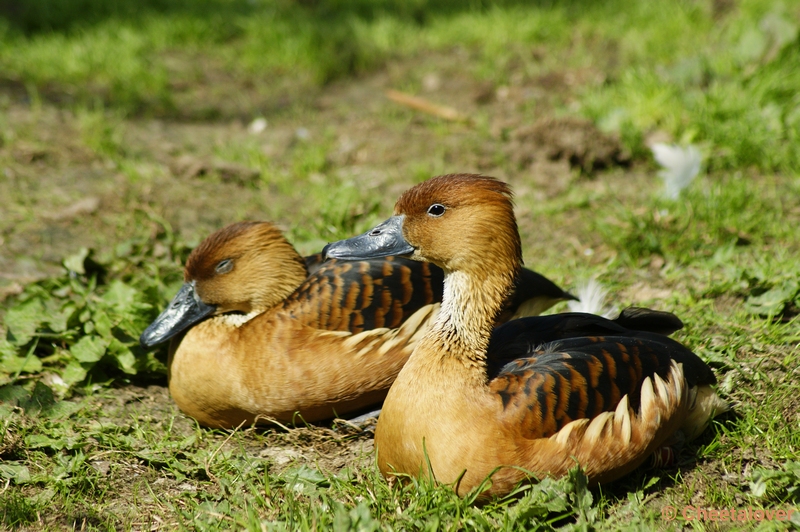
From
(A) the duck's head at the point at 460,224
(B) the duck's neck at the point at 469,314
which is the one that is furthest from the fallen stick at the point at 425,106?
(B) the duck's neck at the point at 469,314

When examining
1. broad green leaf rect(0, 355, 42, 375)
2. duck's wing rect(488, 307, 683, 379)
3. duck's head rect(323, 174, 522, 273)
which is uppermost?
duck's head rect(323, 174, 522, 273)

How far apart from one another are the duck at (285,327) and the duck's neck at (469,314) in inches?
22.4

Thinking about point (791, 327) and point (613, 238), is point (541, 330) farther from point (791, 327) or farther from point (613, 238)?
point (613, 238)

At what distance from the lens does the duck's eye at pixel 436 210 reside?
120 inches

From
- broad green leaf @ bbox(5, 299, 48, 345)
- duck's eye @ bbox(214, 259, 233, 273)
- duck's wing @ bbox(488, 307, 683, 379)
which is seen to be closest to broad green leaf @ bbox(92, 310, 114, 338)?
broad green leaf @ bbox(5, 299, 48, 345)

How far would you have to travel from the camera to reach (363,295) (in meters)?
3.60

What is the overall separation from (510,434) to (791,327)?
182 centimetres

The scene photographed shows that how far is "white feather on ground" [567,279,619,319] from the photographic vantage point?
160 inches

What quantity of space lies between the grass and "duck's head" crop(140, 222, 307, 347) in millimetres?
289

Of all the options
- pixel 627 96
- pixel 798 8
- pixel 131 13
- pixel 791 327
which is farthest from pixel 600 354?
pixel 131 13

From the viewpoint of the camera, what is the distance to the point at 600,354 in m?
2.94

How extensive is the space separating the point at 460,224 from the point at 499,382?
623 millimetres

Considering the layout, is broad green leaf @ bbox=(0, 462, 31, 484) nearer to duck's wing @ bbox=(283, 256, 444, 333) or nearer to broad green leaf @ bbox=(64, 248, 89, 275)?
duck's wing @ bbox=(283, 256, 444, 333)

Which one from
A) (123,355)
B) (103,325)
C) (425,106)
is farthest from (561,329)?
(425,106)
